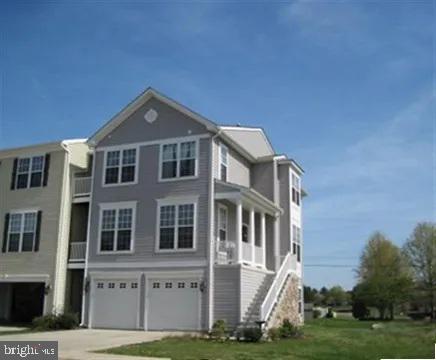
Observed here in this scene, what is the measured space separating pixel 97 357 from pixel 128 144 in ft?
46.2

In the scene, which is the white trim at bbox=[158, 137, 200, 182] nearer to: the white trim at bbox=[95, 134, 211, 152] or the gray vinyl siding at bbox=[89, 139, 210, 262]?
the white trim at bbox=[95, 134, 211, 152]

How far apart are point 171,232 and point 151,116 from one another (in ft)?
19.1

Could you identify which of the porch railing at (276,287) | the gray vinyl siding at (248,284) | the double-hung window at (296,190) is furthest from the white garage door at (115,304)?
the double-hung window at (296,190)

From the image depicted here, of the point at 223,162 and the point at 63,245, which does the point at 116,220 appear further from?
the point at 223,162

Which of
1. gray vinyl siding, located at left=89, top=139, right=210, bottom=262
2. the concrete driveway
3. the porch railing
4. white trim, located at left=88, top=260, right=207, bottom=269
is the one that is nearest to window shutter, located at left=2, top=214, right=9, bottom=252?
gray vinyl siding, located at left=89, top=139, right=210, bottom=262

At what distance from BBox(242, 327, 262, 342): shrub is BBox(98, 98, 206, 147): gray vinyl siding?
9.30 m

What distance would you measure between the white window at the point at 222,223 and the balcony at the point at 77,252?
7169mm

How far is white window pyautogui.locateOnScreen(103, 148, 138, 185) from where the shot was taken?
1016 inches

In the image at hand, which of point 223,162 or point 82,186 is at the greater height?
point 223,162

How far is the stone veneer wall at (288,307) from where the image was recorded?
74.4 feet

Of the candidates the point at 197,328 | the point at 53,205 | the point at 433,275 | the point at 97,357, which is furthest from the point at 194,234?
the point at 433,275

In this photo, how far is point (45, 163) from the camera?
28.1 m

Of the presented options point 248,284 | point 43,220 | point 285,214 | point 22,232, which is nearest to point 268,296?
point 248,284

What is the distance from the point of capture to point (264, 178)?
2891 cm
